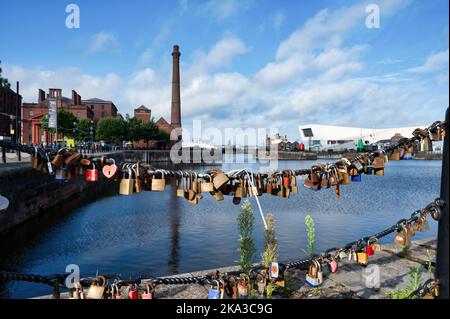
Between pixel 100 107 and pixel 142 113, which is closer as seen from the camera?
pixel 100 107

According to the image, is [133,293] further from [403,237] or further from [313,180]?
[403,237]

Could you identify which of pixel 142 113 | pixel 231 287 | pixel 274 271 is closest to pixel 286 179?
pixel 274 271

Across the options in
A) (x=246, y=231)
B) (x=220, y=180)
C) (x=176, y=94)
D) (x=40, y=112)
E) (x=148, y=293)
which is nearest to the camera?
(x=148, y=293)

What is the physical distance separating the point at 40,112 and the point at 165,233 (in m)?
94.8

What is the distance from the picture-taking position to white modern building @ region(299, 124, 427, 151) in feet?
416

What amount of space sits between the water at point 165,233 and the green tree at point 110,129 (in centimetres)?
5734

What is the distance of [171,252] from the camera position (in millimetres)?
13000

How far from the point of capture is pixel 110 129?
259ft

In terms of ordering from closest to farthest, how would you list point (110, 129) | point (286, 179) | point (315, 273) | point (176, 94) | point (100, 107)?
point (286, 179) → point (315, 273) → point (110, 129) → point (176, 94) → point (100, 107)

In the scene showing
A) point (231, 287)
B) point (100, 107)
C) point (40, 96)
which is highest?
point (40, 96)

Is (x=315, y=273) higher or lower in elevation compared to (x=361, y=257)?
lower
